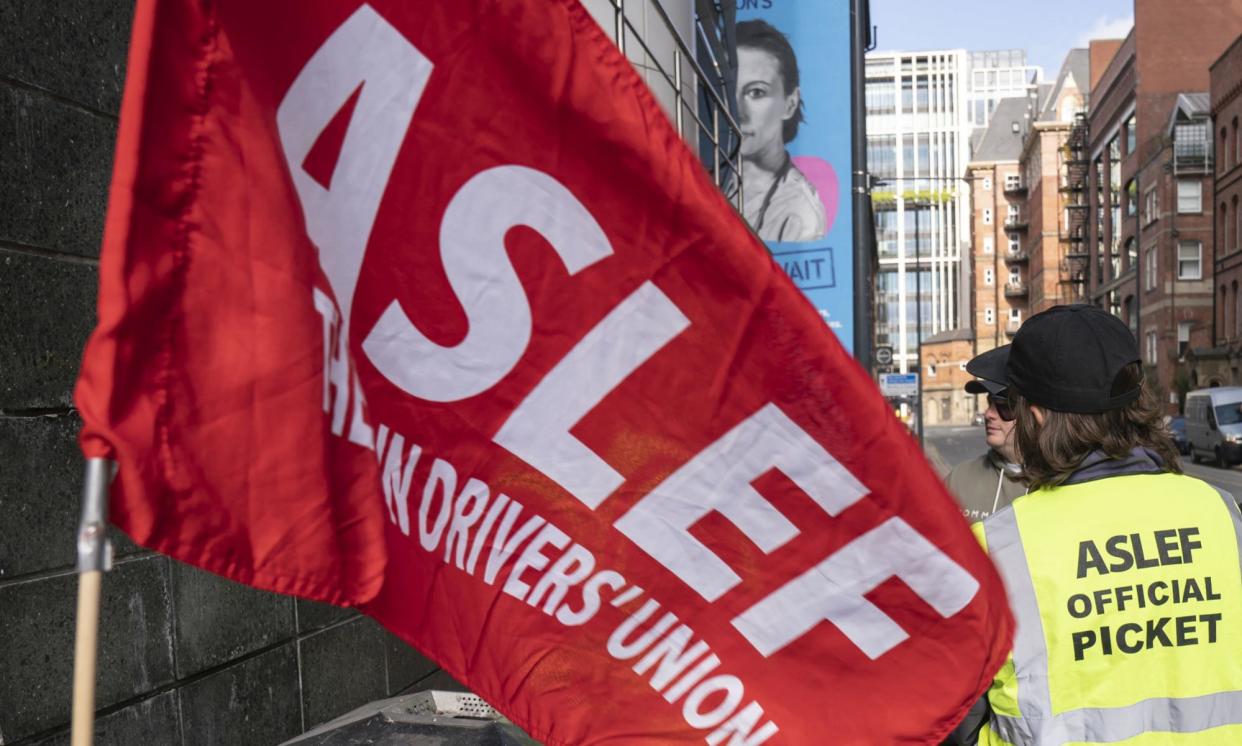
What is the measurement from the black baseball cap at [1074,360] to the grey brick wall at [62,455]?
2.64 metres

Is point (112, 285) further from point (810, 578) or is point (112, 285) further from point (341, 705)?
point (341, 705)

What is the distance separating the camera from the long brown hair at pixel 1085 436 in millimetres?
2350

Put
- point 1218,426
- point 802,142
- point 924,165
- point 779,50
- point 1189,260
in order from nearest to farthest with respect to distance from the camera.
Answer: point 779,50, point 802,142, point 1218,426, point 1189,260, point 924,165

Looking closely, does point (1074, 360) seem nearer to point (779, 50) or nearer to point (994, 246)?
point (779, 50)

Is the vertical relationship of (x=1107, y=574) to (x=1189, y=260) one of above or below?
below

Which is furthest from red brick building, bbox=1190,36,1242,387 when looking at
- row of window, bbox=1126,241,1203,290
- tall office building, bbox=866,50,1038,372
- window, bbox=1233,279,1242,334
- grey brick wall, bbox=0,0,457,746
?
tall office building, bbox=866,50,1038,372

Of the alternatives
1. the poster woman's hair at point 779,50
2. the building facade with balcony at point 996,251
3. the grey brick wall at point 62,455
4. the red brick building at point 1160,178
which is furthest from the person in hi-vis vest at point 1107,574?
the building facade with balcony at point 996,251

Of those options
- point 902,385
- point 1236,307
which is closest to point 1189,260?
point 1236,307

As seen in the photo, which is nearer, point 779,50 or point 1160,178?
point 779,50

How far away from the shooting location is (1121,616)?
223 cm

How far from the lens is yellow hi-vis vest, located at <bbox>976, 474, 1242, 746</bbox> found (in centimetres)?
220

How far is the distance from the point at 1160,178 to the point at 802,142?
2066 inches

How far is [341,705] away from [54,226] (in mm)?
2518

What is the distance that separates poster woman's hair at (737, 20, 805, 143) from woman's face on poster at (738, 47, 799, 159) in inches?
1.5
